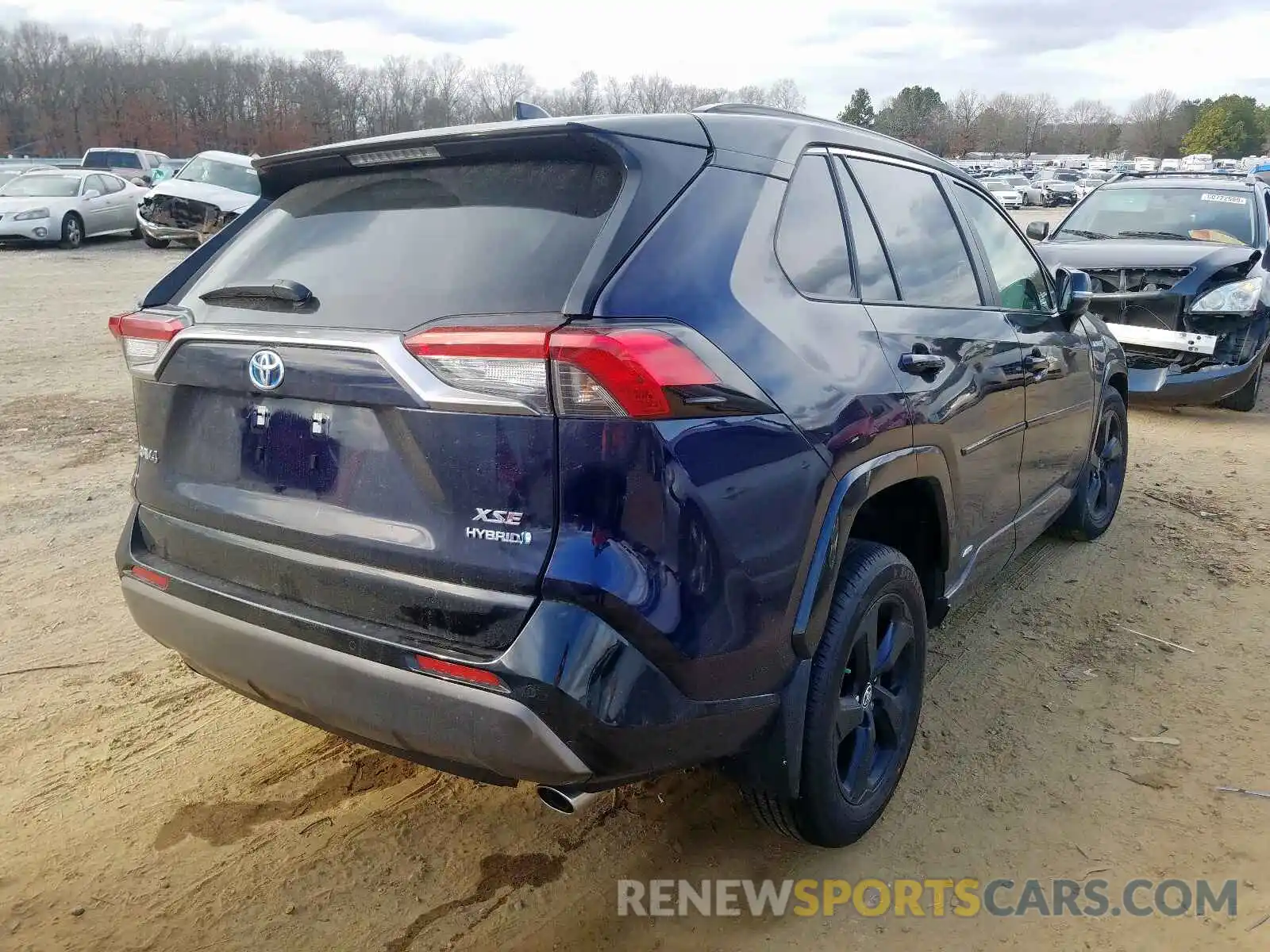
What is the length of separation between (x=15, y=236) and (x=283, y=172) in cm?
1933

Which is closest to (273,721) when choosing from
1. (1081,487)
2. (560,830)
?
(560,830)

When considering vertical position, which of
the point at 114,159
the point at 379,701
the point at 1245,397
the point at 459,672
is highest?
the point at 114,159

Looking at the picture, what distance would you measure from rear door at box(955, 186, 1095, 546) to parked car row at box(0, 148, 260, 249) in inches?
652

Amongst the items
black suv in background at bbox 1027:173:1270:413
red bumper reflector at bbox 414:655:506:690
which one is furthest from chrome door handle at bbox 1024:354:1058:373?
black suv in background at bbox 1027:173:1270:413

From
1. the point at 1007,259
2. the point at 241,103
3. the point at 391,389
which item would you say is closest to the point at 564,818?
the point at 391,389

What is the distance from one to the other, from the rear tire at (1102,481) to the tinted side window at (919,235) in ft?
5.67

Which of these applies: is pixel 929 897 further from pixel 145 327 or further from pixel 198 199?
pixel 198 199

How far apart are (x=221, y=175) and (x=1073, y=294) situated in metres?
18.8

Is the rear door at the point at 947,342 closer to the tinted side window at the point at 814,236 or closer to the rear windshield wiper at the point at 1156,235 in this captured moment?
the tinted side window at the point at 814,236

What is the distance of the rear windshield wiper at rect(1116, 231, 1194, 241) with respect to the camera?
333 inches

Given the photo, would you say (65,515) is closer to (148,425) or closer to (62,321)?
(148,425)

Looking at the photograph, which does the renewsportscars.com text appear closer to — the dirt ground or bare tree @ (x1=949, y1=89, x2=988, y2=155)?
the dirt ground

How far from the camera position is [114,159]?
28703mm

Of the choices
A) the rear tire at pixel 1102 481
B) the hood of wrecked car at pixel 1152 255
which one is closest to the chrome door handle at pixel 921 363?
the rear tire at pixel 1102 481
